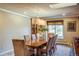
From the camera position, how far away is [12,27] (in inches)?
106

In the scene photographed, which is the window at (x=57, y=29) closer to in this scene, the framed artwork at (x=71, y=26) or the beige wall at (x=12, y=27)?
the framed artwork at (x=71, y=26)

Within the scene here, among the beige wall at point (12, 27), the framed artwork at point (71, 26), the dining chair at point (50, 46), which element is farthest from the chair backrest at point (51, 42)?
the beige wall at point (12, 27)

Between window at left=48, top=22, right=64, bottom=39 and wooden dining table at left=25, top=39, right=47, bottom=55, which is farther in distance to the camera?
wooden dining table at left=25, top=39, right=47, bottom=55

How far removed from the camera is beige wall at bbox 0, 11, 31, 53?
2543mm

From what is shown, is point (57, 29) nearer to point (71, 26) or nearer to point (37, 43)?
point (71, 26)

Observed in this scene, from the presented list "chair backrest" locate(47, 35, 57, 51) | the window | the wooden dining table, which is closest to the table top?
the wooden dining table

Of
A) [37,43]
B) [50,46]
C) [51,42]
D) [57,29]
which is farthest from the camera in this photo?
[37,43]

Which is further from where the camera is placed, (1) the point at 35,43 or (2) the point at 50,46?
(1) the point at 35,43

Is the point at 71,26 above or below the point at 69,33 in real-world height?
above

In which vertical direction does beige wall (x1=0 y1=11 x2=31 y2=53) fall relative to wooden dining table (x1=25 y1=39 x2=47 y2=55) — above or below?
above

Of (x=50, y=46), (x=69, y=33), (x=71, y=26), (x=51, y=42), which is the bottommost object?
(x=50, y=46)

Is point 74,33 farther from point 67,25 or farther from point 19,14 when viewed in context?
point 19,14

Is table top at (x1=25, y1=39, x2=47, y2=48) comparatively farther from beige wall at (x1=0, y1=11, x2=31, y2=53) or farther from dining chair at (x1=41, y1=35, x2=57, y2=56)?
beige wall at (x1=0, y1=11, x2=31, y2=53)

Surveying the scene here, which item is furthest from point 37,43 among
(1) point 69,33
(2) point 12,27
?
(1) point 69,33
